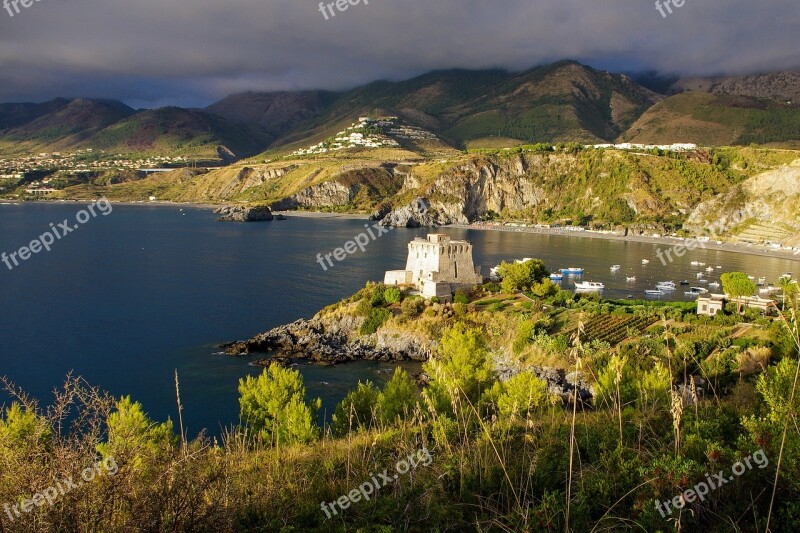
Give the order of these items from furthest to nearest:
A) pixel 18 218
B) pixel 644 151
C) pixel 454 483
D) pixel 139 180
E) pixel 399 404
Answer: pixel 139 180
pixel 644 151
pixel 18 218
pixel 399 404
pixel 454 483

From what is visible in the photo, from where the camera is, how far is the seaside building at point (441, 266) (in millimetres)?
38875

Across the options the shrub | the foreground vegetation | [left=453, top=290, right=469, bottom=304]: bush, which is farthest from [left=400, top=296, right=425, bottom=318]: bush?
the foreground vegetation

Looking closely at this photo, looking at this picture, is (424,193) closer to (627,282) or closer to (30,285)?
(627,282)

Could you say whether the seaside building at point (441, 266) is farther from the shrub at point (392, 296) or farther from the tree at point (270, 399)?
the tree at point (270, 399)

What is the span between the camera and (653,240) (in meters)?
90.5

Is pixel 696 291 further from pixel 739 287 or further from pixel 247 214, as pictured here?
pixel 247 214

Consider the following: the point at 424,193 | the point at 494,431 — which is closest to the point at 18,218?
the point at 424,193

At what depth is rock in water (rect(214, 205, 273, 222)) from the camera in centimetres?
12006

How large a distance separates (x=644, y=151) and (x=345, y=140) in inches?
4217

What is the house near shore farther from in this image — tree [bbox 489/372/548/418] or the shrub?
tree [bbox 489/372/548/418]

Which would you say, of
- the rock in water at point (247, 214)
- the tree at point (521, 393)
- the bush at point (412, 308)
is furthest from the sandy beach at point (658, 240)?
the tree at point (521, 393)

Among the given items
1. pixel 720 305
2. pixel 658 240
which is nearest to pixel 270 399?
pixel 720 305

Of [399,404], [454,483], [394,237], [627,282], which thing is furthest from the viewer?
[394,237]

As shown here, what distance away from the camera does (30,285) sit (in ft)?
161
